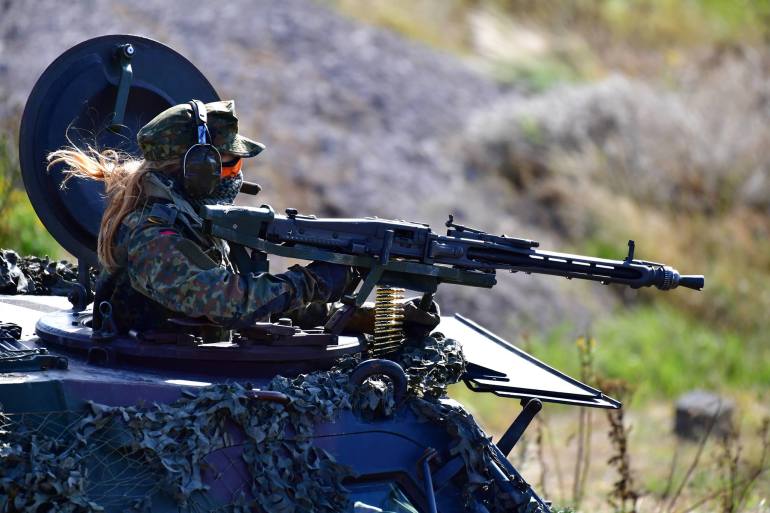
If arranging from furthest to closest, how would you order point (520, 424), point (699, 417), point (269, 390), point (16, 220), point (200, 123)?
1. point (699, 417)
2. point (16, 220)
3. point (520, 424)
4. point (200, 123)
5. point (269, 390)

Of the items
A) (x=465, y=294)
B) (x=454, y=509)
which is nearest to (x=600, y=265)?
(x=454, y=509)

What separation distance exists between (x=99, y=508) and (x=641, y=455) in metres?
7.71

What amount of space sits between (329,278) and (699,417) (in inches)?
282

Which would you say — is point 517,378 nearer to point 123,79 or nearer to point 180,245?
point 180,245

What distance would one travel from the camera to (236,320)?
18.1ft

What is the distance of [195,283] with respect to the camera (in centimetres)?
544

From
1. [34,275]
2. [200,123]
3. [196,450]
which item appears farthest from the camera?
[34,275]

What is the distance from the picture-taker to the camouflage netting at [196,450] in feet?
15.8

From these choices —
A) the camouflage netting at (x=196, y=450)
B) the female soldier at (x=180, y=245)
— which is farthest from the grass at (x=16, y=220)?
the camouflage netting at (x=196, y=450)

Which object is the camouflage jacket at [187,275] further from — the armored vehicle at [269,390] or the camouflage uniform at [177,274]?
the armored vehicle at [269,390]

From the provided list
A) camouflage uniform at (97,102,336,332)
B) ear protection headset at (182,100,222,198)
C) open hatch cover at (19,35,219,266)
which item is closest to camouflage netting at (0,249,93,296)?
open hatch cover at (19,35,219,266)

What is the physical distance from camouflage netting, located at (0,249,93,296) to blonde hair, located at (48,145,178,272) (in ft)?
3.57

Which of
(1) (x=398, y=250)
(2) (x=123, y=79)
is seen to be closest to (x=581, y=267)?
(1) (x=398, y=250)

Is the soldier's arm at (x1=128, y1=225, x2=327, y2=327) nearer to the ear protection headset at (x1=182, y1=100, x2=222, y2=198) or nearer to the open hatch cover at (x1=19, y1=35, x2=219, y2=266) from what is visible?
the ear protection headset at (x1=182, y1=100, x2=222, y2=198)
